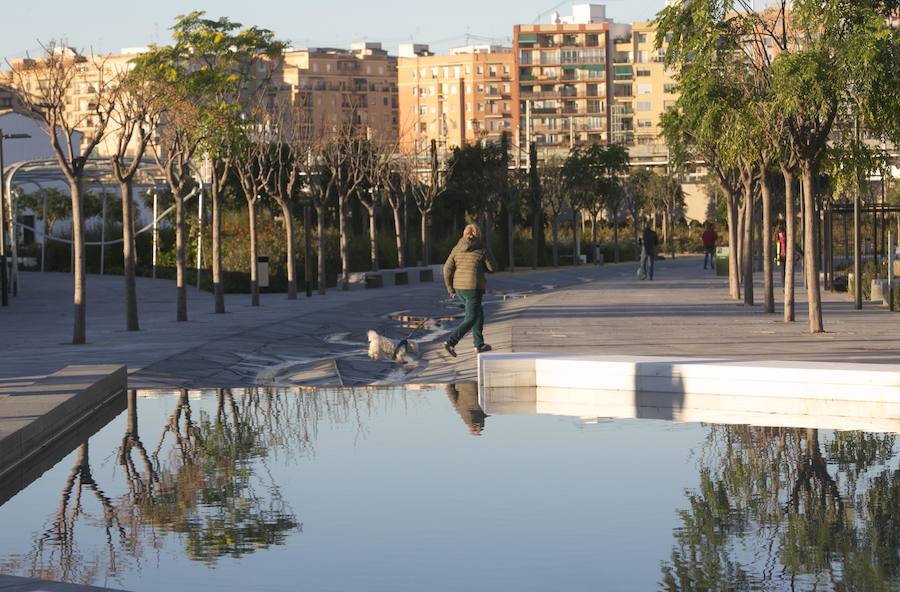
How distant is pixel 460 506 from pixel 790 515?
1946 mm

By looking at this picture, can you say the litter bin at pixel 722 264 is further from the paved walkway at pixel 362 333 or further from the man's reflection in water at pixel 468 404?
the man's reflection in water at pixel 468 404

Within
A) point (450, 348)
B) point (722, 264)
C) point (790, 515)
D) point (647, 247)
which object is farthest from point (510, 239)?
point (790, 515)

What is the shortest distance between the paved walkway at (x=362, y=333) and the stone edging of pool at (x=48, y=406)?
1687 millimetres

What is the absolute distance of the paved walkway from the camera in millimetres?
19734

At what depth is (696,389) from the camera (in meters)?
14.5

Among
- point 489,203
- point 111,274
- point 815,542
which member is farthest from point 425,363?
point 489,203

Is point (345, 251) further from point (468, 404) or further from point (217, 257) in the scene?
point (468, 404)

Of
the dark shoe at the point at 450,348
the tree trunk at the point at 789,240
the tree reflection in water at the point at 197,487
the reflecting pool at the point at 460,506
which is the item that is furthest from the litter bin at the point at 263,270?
the reflecting pool at the point at 460,506

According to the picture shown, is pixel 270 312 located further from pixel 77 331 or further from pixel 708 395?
pixel 708 395

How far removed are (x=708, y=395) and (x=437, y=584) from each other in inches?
292

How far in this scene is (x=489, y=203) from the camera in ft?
216

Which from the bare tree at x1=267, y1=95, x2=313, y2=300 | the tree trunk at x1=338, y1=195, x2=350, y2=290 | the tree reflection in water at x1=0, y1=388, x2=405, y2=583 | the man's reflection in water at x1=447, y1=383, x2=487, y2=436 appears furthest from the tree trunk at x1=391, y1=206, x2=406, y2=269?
the tree reflection in water at x1=0, y1=388, x2=405, y2=583

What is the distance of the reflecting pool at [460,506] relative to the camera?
7.68 metres

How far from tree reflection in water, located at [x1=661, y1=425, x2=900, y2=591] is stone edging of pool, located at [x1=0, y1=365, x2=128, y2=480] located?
15.9ft
